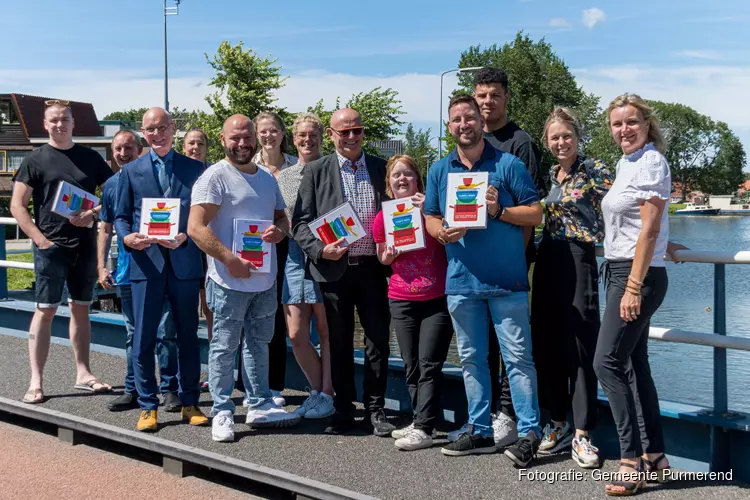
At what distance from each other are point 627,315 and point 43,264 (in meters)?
4.28

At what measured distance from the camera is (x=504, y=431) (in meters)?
5.06

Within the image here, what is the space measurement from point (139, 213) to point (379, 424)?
6.90 ft

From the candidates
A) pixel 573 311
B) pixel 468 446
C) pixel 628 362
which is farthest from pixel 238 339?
pixel 628 362

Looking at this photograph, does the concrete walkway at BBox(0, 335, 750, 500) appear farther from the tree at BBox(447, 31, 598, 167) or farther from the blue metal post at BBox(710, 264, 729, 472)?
the tree at BBox(447, 31, 598, 167)

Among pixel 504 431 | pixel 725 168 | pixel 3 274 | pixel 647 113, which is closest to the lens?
pixel 647 113

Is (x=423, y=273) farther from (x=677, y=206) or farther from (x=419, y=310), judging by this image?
(x=677, y=206)

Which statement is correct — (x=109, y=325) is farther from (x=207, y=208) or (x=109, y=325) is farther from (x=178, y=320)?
(x=207, y=208)

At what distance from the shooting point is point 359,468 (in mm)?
4762

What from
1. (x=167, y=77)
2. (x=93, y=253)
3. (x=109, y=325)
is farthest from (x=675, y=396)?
(x=167, y=77)

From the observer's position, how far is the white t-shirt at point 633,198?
4168 millimetres

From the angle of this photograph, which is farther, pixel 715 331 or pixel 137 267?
pixel 137 267

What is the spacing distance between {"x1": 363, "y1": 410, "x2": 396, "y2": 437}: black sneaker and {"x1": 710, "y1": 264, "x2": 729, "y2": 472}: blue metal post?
1.90m

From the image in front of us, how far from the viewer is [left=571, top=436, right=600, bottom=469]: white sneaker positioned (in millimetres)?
4688

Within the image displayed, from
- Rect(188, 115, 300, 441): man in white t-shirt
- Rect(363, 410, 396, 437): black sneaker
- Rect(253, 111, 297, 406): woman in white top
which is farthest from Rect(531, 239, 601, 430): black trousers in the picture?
Rect(253, 111, 297, 406): woman in white top
